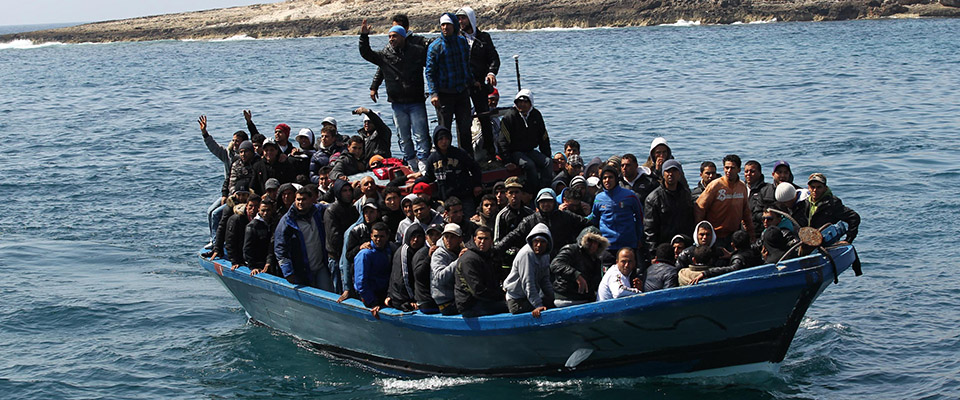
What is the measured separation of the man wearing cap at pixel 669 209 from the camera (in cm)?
973

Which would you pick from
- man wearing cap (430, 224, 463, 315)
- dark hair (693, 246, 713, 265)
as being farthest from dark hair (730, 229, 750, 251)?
man wearing cap (430, 224, 463, 315)

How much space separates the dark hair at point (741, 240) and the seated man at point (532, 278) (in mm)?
1723

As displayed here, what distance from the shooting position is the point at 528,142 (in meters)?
11.8

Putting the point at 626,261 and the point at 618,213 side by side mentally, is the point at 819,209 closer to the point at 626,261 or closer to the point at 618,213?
the point at 618,213

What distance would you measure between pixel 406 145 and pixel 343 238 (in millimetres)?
2168

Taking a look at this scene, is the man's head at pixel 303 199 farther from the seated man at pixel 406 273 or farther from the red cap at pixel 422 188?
the seated man at pixel 406 273

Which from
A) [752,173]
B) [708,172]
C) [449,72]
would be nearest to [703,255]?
[708,172]

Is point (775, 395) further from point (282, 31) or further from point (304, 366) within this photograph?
point (282, 31)

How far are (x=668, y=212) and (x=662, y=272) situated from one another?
76 cm

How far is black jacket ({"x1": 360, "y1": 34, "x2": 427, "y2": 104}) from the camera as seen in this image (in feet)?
39.9

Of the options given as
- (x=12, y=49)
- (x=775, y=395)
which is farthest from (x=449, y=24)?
(x=12, y=49)

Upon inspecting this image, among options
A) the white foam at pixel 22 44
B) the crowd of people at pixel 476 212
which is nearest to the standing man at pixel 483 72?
the crowd of people at pixel 476 212

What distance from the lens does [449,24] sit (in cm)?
1145

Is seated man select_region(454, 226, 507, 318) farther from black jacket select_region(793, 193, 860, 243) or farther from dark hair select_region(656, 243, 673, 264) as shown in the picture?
black jacket select_region(793, 193, 860, 243)
